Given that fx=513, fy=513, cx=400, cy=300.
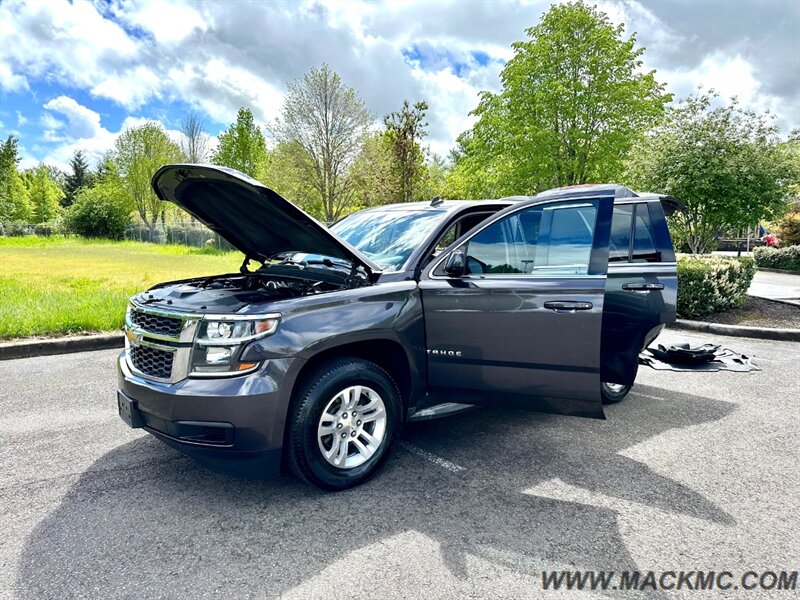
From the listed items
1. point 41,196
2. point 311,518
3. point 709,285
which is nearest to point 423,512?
point 311,518

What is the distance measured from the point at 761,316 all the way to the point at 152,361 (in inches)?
387

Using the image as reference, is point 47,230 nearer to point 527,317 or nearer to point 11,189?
point 11,189

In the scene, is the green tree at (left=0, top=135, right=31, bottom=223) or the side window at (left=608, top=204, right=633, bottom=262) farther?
the green tree at (left=0, top=135, right=31, bottom=223)

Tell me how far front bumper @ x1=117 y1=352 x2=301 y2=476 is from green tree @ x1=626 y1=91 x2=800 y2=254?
9706 millimetres

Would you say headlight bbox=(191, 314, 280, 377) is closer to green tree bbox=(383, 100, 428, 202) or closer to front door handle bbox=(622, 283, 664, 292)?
front door handle bbox=(622, 283, 664, 292)

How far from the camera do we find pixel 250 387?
277cm

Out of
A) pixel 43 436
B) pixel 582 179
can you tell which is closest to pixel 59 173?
pixel 582 179

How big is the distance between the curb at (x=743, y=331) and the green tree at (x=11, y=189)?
161 feet

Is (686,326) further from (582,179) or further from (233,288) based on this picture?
(582,179)

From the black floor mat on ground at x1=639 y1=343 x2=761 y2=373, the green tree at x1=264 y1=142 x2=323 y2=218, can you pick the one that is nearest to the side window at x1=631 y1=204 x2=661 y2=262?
the black floor mat on ground at x1=639 y1=343 x2=761 y2=373

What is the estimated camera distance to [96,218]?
142 feet

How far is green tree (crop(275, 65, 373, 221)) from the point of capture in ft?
89.0

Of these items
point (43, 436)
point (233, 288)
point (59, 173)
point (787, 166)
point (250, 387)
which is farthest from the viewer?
point (59, 173)

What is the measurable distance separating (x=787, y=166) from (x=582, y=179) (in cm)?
950
